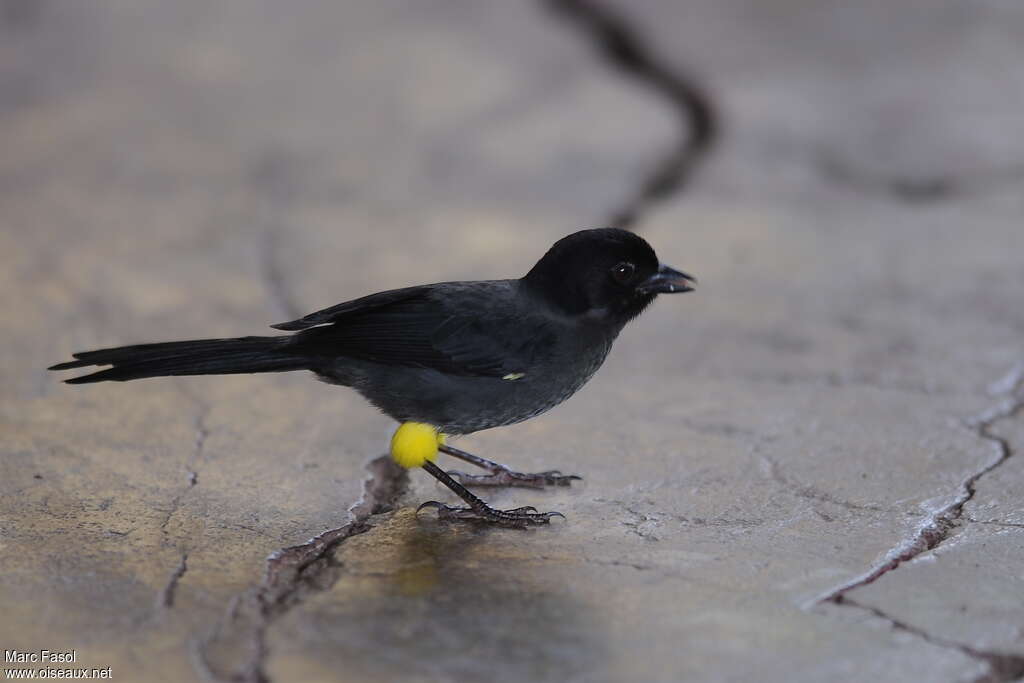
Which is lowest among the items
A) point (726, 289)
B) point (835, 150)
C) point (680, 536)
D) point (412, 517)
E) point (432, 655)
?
point (432, 655)

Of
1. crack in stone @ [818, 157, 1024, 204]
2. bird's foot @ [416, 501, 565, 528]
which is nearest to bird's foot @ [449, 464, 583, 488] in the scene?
bird's foot @ [416, 501, 565, 528]

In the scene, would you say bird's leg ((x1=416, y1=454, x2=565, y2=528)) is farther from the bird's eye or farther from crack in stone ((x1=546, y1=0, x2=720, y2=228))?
crack in stone ((x1=546, y1=0, x2=720, y2=228))

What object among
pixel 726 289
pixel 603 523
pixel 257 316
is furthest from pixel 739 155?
pixel 603 523

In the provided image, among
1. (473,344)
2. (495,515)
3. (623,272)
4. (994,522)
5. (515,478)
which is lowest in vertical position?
(994,522)

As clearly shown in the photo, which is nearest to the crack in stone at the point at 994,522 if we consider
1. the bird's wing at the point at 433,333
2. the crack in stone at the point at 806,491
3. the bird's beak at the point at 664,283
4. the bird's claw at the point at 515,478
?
the crack in stone at the point at 806,491

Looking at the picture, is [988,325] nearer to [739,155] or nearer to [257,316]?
[739,155]

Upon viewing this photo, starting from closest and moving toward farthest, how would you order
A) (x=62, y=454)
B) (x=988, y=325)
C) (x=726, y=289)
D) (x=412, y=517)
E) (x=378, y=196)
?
1. (x=412, y=517)
2. (x=62, y=454)
3. (x=988, y=325)
4. (x=726, y=289)
5. (x=378, y=196)

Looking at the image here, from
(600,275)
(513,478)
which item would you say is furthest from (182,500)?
(600,275)

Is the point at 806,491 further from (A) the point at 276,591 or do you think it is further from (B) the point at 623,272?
(A) the point at 276,591
